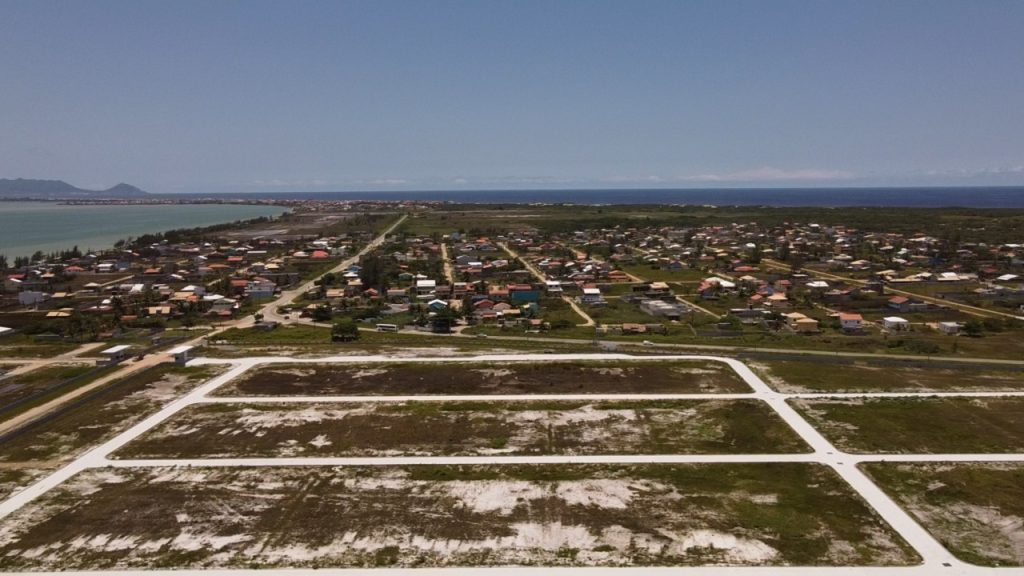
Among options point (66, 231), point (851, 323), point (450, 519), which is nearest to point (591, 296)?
point (851, 323)

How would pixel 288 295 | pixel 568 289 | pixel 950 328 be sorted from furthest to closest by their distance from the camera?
pixel 568 289
pixel 288 295
pixel 950 328

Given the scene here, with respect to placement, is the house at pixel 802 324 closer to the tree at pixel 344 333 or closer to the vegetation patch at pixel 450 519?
the vegetation patch at pixel 450 519

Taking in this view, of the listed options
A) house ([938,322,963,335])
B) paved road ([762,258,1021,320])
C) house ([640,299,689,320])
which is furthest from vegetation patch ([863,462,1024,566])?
paved road ([762,258,1021,320])

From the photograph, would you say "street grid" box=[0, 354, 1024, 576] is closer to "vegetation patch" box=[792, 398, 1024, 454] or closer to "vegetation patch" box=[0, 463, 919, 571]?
"vegetation patch" box=[0, 463, 919, 571]

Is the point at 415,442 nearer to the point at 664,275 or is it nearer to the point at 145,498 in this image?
the point at 145,498

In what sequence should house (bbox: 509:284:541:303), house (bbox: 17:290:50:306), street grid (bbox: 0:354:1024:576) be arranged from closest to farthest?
street grid (bbox: 0:354:1024:576) → house (bbox: 509:284:541:303) → house (bbox: 17:290:50:306)

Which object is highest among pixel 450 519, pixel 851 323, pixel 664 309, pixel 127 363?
pixel 664 309

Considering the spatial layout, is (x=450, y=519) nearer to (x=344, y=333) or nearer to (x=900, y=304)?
(x=344, y=333)
